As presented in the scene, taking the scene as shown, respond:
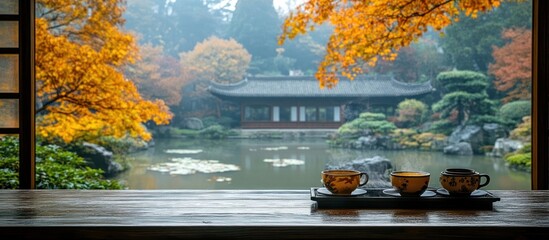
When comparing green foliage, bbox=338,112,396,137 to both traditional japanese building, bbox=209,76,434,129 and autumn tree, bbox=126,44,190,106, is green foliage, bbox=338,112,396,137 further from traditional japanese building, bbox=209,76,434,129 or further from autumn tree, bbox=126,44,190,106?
autumn tree, bbox=126,44,190,106

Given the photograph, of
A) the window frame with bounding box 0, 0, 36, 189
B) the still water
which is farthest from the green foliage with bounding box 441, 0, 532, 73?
the window frame with bounding box 0, 0, 36, 189

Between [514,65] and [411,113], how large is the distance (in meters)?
2.96

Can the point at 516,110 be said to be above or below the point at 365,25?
below

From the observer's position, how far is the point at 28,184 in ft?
7.83

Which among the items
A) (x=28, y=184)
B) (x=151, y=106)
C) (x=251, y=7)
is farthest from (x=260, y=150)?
(x=28, y=184)

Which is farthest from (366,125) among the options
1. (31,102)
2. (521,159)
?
(31,102)

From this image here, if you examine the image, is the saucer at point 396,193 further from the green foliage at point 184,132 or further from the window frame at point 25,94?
the green foliage at point 184,132

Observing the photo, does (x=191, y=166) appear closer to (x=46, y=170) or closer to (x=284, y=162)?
(x=284, y=162)

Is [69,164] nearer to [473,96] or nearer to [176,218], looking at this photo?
[176,218]

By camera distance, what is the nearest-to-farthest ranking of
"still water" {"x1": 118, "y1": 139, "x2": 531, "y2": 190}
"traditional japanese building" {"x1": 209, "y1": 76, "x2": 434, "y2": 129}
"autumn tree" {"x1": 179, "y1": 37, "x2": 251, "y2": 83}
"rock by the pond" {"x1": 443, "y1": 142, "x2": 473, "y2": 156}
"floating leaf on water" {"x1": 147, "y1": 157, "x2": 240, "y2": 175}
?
"still water" {"x1": 118, "y1": 139, "x2": 531, "y2": 190}, "floating leaf on water" {"x1": 147, "y1": 157, "x2": 240, "y2": 175}, "rock by the pond" {"x1": 443, "y1": 142, "x2": 473, "y2": 156}, "traditional japanese building" {"x1": 209, "y1": 76, "x2": 434, "y2": 129}, "autumn tree" {"x1": 179, "y1": 37, "x2": 251, "y2": 83}

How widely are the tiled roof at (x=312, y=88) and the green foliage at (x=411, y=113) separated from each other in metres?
0.30

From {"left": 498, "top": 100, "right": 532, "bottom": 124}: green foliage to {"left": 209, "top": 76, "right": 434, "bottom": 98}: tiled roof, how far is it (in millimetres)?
2238

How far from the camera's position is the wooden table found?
3.89 ft

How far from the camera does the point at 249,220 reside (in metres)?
1.25
